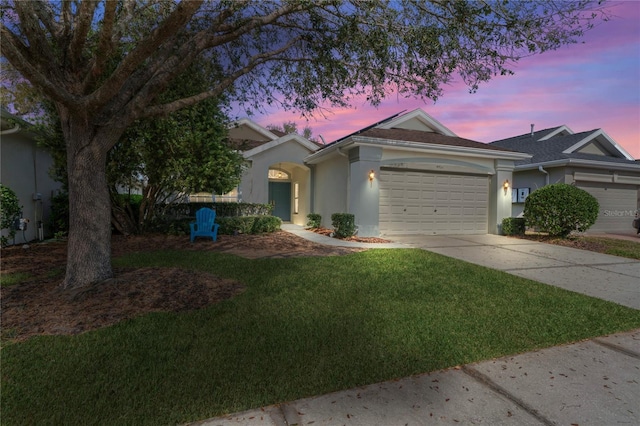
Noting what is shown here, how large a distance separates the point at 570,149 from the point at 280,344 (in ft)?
59.8

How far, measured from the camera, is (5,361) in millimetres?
2920

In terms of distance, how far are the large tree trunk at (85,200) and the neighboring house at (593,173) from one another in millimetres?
16489

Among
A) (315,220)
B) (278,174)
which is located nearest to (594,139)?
(315,220)

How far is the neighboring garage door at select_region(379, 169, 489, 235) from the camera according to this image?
11.7 m

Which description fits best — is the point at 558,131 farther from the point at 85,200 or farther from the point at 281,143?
the point at 85,200

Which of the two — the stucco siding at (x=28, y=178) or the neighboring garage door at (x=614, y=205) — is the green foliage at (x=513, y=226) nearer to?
the neighboring garage door at (x=614, y=205)

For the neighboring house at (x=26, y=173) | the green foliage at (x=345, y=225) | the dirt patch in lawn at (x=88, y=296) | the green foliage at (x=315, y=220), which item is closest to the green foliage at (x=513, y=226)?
the green foliage at (x=345, y=225)

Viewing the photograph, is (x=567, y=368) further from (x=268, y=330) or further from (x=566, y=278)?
(x=566, y=278)

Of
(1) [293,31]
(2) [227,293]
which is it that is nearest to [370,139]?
(1) [293,31]

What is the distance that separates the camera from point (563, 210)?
10.9m

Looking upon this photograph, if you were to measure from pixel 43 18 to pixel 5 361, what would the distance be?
4621 mm

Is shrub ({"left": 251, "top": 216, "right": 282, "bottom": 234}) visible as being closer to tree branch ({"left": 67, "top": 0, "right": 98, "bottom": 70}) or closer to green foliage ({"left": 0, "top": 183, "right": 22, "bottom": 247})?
green foliage ({"left": 0, "top": 183, "right": 22, "bottom": 247})

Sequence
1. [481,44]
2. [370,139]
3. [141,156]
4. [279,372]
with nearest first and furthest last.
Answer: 1. [279,372]
2. [481,44]
3. [141,156]
4. [370,139]

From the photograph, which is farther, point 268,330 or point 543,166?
point 543,166
